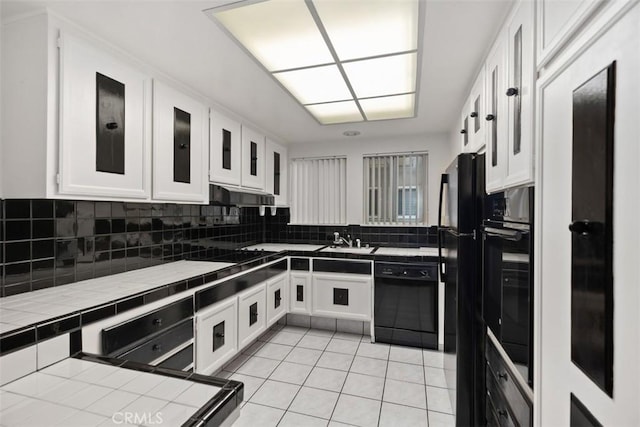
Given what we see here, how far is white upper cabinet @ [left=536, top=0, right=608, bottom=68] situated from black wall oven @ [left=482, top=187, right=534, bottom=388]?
1.44 ft

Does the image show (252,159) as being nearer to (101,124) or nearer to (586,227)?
(101,124)

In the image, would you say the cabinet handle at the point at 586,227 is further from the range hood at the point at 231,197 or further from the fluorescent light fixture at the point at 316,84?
the range hood at the point at 231,197

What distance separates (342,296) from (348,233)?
0.96 meters

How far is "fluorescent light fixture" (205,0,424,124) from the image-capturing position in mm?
1411

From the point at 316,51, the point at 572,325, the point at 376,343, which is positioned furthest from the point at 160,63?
the point at 376,343

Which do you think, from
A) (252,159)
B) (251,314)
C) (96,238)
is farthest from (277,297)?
(96,238)

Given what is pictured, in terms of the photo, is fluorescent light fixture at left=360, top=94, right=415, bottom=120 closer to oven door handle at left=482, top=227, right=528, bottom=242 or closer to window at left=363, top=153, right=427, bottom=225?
window at left=363, top=153, right=427, bottom=225

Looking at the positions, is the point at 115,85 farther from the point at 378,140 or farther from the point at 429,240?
the point at 429,240

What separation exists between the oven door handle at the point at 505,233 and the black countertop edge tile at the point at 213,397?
109cm

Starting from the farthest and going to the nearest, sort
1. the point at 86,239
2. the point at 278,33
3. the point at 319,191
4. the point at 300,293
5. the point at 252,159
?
the point at 319,191, the point at 300,293, the point at 252,159, the point at 86,239, the point at 278,33

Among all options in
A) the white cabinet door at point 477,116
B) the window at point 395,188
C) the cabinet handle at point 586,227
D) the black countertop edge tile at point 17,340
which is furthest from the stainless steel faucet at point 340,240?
the cabinet handle at point 586,227

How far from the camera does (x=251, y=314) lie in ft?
8.57

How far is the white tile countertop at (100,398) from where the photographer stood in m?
0.76

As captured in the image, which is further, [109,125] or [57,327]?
[109,125]
